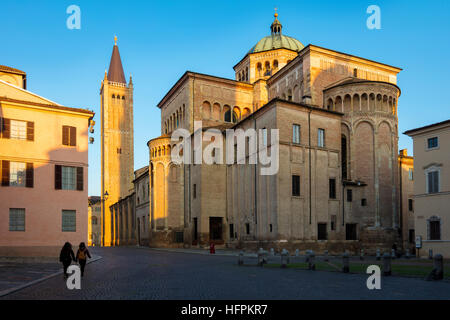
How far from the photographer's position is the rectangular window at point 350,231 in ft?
135

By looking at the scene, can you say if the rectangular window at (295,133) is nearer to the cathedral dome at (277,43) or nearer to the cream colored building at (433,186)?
the cream colored building at (433,186)

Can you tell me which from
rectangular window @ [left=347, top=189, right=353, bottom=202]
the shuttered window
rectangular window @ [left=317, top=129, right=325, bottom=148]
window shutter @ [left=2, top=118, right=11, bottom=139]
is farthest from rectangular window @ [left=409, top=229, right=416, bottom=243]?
window shutter @ [left=2, top=118, right=11, bottom=139]

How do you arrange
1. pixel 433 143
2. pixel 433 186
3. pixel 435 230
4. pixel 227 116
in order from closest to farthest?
pixel 435 230 < pixel 433 186 < pixel 433 143 < pixel 227 116

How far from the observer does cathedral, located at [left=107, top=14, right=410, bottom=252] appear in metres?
38.2

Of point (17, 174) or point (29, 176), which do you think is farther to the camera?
point (29, 176)

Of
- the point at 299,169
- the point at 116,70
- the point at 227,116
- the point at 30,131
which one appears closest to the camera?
the point at 30,131

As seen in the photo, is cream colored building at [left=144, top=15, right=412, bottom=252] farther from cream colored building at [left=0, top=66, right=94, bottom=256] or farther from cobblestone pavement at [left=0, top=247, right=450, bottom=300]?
cobblestone pavement at [left=0, top=247, right=450, bottom=300]

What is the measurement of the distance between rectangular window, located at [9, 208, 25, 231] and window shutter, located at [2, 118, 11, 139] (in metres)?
4.55

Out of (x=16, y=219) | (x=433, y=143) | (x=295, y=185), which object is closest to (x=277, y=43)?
(x=295, y=185)

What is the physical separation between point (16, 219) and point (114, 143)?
6787 centimetres

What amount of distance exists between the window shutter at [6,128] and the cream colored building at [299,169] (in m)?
20.4

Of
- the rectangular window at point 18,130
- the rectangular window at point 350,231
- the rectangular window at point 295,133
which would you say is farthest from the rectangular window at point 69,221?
the rectangular window at point 350,231

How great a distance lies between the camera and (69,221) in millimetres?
28766

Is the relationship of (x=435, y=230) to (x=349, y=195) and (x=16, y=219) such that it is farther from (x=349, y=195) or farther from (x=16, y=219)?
(x=16, y=219)
